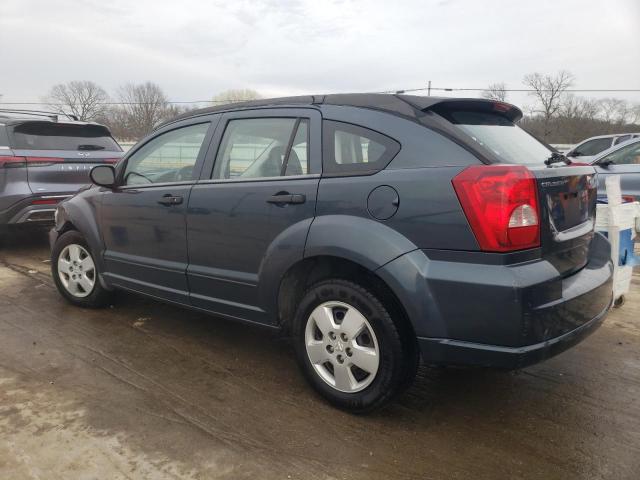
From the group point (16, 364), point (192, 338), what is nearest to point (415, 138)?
point (192, 338)

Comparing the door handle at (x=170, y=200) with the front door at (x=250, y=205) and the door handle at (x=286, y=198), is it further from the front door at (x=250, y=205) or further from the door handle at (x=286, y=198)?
the door handle at (x=286, y=198)

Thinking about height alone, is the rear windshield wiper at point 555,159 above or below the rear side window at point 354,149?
below

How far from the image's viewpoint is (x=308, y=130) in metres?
2.90

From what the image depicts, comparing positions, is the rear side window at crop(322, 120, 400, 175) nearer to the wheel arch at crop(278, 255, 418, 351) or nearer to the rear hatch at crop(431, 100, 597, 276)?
the rear hatch at crop(431, 100, 597, 276)

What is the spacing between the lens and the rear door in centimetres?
731

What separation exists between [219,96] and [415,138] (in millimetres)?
36102

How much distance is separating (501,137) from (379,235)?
892mm

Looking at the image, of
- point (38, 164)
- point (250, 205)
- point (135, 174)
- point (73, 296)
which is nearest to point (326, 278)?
point (250, 205)

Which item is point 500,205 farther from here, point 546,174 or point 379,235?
point 379,235

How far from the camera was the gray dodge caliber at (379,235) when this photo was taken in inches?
87.7

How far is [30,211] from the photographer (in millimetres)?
6223

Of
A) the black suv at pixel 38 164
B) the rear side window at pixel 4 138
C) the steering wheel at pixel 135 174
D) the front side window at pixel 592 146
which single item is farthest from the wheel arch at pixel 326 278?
the front side window at pixel 592 146

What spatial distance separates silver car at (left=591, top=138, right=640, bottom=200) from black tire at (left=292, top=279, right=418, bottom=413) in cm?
609

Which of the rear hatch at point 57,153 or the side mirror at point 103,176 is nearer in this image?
the side mirror at point 103,176
